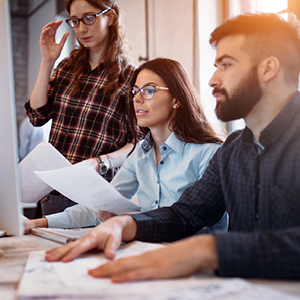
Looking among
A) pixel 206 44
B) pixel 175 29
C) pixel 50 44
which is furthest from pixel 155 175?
pixel 175 29

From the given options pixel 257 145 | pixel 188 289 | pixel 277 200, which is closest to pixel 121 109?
pixel 257 145

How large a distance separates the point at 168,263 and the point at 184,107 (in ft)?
2.97

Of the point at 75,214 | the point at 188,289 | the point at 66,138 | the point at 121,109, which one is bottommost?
the point at 75,214

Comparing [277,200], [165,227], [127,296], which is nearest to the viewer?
[127,296]

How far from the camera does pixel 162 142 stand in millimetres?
1308

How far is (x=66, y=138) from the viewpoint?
4.70 ft

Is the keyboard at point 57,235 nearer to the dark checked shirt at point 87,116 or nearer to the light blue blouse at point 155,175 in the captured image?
the light blue blouse at point 155,175

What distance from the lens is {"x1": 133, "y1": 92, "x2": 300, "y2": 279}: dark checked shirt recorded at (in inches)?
19.4

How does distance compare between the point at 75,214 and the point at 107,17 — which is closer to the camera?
the point at 75,214

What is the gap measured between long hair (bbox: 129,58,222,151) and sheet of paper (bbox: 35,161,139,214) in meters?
0.44

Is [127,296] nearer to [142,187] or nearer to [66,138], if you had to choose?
[142,187]

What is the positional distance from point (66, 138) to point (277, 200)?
975 mm

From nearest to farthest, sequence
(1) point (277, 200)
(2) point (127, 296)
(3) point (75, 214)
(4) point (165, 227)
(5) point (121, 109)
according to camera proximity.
A: (2) point (127, 296)
(1) point (277, 200)
(4) point (165, 227)
(3) point (75, 214)
(5) point (121, 109)

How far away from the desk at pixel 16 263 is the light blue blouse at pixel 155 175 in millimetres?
257
